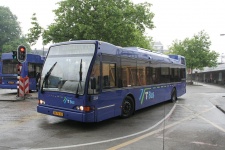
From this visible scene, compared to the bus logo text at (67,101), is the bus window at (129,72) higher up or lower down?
higher up

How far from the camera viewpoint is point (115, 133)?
7914 millimetres

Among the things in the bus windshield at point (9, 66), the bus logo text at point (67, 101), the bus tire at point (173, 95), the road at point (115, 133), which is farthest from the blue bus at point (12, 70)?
the bus logo text at point (67, 101)

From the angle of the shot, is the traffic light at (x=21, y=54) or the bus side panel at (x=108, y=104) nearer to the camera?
the bus side panel at (x=108, y=104)

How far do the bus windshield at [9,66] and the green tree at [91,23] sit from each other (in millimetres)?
3978

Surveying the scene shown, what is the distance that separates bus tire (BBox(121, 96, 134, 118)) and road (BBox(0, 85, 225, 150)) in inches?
10.4

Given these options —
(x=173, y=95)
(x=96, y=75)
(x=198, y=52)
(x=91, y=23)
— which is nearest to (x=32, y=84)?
(x=91, y=23)

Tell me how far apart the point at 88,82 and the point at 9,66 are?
14096mm

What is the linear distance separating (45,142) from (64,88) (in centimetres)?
218

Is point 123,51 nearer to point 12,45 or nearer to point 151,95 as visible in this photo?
point 151,95

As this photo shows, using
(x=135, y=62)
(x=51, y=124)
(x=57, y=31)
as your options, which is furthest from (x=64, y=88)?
(x=57, y=31)

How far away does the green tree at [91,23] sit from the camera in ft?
69.9

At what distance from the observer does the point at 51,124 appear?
29.8 feet

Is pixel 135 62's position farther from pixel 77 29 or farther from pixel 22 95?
pixel 77 29

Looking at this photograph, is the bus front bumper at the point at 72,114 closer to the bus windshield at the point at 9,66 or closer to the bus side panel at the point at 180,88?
the bus side panel at the point at 180,88
